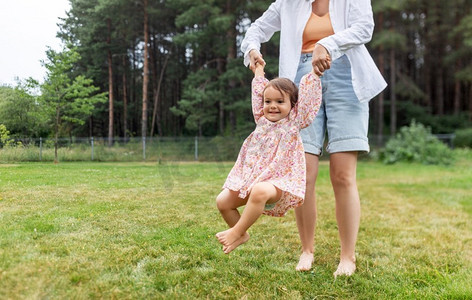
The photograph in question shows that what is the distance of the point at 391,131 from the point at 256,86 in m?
14.2

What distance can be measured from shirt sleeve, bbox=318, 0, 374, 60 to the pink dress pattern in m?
0.16

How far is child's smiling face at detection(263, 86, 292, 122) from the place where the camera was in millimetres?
1931

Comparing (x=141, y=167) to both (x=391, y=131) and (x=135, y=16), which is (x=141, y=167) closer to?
(x=135, y=16)

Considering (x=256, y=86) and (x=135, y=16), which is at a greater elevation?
(x=135, y=16)

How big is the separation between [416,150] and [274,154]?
11.8 meters

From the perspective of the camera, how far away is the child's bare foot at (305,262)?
7.50 feet

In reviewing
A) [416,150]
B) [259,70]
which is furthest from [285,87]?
[416,150]

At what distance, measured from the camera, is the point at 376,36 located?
12.9 m

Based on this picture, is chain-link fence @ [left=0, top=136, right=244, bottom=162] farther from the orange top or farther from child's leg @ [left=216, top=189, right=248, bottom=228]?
the orange top

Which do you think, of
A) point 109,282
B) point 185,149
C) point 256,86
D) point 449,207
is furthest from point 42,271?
point 449,207

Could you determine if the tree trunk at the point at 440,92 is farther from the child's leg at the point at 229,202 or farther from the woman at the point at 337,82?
the child's leg at the point at 229,202

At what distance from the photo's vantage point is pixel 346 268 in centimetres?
226

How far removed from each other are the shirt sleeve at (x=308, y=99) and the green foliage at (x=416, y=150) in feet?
35.6

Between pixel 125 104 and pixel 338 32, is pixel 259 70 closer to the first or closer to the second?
pixel 338 32
